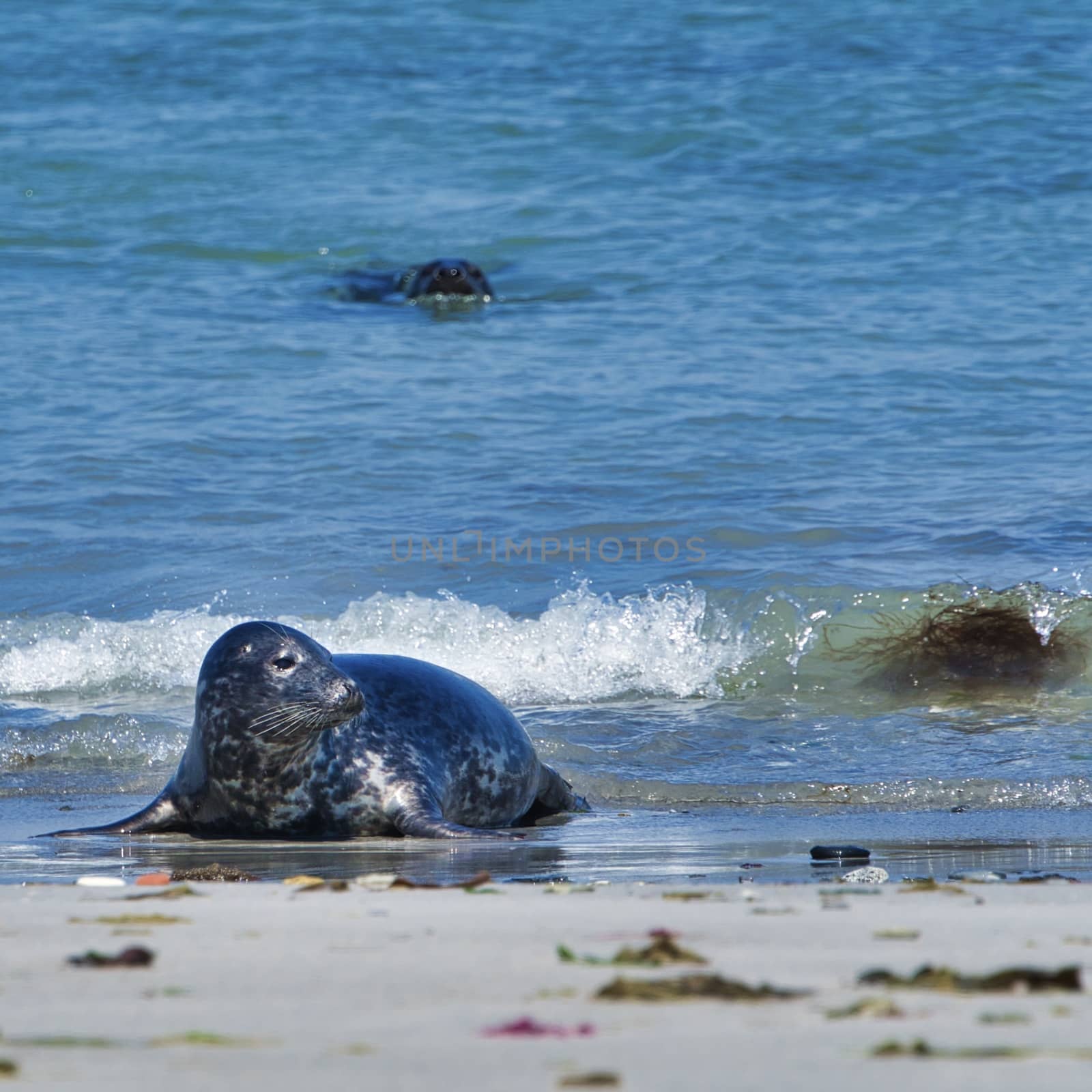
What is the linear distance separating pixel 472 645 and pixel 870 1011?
7059 millimetres

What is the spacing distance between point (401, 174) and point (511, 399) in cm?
782

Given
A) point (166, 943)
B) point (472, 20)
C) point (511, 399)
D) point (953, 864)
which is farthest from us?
point (472, 20)

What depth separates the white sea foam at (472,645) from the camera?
327 inches

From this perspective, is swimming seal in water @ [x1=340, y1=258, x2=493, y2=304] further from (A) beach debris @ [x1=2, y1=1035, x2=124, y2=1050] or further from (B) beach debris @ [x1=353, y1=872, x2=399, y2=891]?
(A) beach debris @ [x1=2, y1=1035, x2=124, y2=1050]

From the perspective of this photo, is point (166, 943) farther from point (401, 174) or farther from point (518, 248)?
point (401, 174)

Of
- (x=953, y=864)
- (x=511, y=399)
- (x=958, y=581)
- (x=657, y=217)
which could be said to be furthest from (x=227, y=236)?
(x=953, y=864)

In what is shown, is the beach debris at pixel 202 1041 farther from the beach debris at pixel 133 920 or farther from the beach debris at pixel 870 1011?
the beach debris at pixel 133 920

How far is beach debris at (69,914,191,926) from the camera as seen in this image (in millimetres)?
2521

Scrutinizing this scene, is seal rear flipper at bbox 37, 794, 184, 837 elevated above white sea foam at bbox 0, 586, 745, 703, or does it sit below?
below

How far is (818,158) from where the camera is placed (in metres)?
19.2

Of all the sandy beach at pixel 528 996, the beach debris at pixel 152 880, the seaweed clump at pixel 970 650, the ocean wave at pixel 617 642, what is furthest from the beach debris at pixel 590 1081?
the seaweed clump at pixel 970 650

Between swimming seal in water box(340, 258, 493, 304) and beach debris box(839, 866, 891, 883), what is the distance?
12988mm

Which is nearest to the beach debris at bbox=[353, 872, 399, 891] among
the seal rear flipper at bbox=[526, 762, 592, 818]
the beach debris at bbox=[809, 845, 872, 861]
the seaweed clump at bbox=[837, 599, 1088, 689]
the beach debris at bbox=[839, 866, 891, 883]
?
the beach debris at bbox=[839, 866, 891, 883]

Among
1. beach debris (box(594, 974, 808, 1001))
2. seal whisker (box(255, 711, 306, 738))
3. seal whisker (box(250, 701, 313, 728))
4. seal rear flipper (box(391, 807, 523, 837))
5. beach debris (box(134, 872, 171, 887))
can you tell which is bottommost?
seal rear flipper (box(391, 807, 523, 837))
